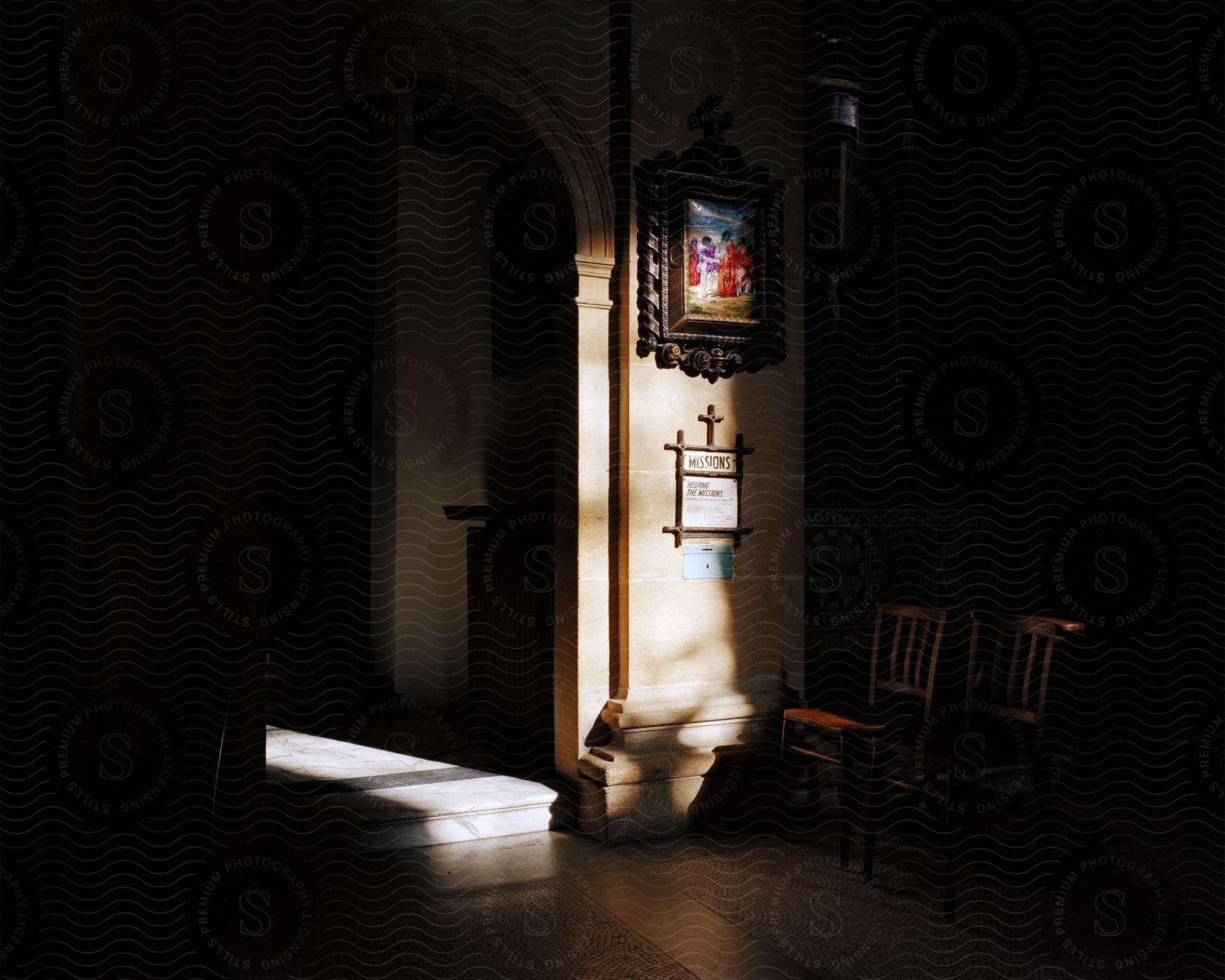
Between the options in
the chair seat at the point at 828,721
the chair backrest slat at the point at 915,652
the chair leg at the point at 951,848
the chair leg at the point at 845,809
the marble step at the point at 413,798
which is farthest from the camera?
the marble step at the point at 413,798

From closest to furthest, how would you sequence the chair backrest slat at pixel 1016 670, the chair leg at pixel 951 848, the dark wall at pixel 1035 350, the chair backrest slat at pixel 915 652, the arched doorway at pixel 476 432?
the chair leg at pixel 951 848 < the chair backrest slat at pixel 1016 670 < the chair backrest slat at pixel 915 652 < the arched doorway at pixel 476 432 < the dark wall at pixel 1035 350

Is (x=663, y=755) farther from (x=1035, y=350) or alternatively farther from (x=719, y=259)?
(x=1035, y=350)

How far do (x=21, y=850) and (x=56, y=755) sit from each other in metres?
0.23

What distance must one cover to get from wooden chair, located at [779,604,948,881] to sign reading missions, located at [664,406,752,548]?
89 centimetres

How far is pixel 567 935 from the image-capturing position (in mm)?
3402

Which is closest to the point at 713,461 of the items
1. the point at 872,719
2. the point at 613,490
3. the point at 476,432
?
the point at 613,490

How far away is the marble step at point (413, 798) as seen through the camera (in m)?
4.38

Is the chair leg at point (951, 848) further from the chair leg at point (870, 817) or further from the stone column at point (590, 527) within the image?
the stone column at point (590, 527)

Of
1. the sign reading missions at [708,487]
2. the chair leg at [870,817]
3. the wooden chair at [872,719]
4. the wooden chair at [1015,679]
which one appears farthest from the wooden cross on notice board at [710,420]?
the chair leg at [870,817]

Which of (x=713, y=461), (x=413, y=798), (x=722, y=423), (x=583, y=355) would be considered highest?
(x=583, y=355)

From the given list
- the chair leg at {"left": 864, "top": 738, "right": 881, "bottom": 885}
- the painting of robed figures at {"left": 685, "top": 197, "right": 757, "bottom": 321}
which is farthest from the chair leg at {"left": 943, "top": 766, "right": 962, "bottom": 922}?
the painting of robed figures at {"left": 685, "top": 197, "right": 757, "bottom": 321}

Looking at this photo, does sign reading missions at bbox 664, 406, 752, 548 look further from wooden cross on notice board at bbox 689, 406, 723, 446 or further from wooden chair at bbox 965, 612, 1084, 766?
wooden chair at bbox 965, 612, 1084, 766

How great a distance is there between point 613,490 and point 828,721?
1497 mm

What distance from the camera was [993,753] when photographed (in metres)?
3.81
